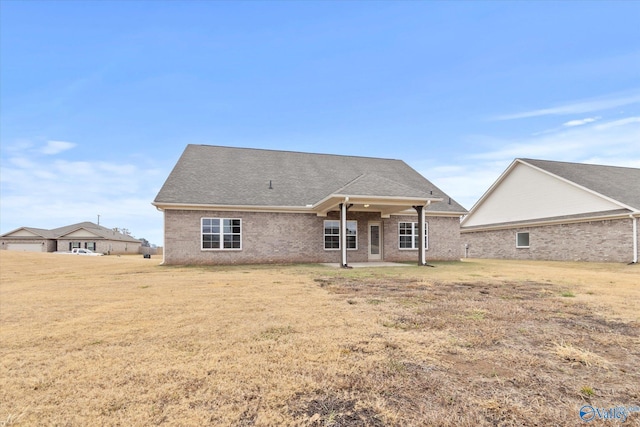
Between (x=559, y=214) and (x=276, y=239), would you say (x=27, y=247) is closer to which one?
(x=276, y=239)

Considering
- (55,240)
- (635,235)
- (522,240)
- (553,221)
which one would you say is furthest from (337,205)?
(55,240)

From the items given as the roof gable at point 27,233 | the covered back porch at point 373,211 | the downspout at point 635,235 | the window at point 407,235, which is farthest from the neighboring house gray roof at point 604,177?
the roof gable at point 27,233

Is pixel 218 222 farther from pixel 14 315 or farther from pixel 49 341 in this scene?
pixel 49 341

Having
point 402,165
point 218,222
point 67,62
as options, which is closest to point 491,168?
point 402,165

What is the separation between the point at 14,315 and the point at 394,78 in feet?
60.1

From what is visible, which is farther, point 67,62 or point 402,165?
point 402,165

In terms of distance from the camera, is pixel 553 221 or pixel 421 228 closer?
pixel 421 228

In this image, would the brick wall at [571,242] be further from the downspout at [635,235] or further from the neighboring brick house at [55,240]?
the neighboring brick house at [55,240]

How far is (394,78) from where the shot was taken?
722 inches

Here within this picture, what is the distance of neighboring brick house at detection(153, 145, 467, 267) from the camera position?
14883 millimetres

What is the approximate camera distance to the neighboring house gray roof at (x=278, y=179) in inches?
593

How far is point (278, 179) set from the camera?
18.1 meters
